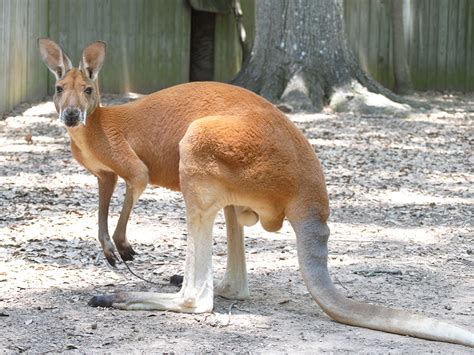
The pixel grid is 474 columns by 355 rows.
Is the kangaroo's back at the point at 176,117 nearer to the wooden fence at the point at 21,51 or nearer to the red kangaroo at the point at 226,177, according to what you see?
the red kangaroo at the point at 226,177

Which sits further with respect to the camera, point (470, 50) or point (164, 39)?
point (470, 50)

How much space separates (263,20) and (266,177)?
843cm

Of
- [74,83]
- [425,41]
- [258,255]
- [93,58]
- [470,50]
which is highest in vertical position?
[425,41]

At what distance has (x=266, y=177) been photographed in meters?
4.68

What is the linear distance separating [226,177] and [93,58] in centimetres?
132

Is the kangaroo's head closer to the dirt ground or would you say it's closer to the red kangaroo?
the red kangaroo

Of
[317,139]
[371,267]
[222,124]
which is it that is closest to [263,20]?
[317,139]

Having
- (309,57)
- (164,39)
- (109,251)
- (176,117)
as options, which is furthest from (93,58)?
(164,39)

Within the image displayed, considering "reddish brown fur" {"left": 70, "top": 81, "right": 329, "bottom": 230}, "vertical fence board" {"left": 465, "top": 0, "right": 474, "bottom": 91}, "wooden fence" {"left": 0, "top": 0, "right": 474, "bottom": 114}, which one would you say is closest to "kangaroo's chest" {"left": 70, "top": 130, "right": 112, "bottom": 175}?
"reddish brown fur" {"left": 70, "top": 81, "right": 329, "bottom": 230}

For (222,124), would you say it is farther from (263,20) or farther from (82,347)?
(263,20)

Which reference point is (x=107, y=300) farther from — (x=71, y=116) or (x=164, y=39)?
(x=164, y=39)

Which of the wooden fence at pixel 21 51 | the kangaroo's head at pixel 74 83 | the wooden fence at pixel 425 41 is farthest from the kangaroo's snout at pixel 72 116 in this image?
the wooden fence at pixel 425 41

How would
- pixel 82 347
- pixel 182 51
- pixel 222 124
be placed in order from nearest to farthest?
pixel 82 347, pixel 222 124, pixel 182 51

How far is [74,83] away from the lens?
5332 mm
